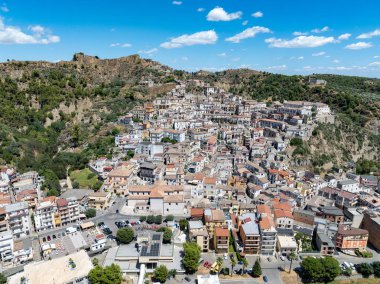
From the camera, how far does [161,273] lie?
115 ft

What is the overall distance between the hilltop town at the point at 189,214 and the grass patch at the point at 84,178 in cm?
27

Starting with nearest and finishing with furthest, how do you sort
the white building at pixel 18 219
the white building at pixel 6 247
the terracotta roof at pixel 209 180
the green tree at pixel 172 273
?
the green tree at pixel 172 273
the white building at pixel 6 247
the white building at pixel 18 219
the terracotta roof at pixel 209 180

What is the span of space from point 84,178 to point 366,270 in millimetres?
55331

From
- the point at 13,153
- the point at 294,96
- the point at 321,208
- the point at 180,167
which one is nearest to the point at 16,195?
the point at 13,153

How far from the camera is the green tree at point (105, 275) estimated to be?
33125mm

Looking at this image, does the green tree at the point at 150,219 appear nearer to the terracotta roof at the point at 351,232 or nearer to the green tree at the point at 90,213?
the green tree at the point at 90,213

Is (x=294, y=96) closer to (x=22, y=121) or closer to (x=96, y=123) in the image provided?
(x=96, y=123)

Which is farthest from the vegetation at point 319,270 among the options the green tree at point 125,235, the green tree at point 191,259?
the green tree at point 125,235

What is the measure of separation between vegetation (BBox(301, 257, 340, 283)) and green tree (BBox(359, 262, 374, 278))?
15.0ft

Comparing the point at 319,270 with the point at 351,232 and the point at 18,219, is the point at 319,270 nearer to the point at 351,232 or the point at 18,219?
the point at 351,232

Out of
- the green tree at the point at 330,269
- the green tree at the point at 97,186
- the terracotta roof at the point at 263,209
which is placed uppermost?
the green tree at the point at 97,186

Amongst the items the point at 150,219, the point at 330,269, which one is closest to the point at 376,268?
the point at 330,269

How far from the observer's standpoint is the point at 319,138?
80125 mm

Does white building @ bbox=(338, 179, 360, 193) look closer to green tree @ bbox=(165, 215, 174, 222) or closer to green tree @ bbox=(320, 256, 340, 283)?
green tree @ bbox=(320, 256, 340, 283)
